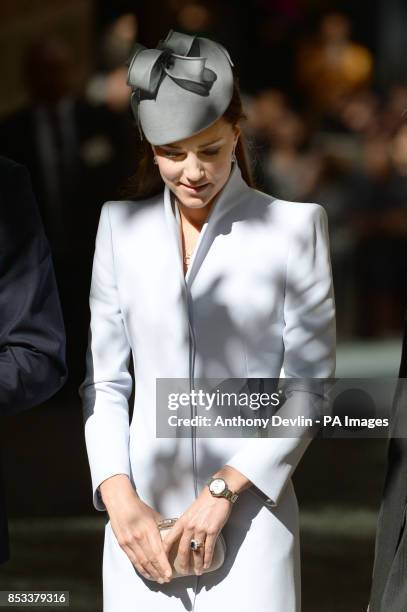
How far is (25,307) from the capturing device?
3158mm

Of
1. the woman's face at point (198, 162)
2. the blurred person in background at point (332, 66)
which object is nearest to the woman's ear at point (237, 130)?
the woman's face at point (198, 162)

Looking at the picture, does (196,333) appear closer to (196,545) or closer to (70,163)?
(196,545)

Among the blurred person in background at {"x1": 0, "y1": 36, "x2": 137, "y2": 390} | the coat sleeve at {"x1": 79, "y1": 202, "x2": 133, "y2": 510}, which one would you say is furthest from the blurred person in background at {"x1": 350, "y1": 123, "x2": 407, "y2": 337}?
the coat sleeve at {"x1": 79, "y1": 202, "x2": 133, "y2": 510}

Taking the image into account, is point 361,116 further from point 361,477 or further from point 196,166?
point 196,166

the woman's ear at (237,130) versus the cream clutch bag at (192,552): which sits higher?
the woman's ear at (237,130)

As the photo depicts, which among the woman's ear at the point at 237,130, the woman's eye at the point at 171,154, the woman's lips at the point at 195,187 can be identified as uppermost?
the woman's ear at the point at 237,130

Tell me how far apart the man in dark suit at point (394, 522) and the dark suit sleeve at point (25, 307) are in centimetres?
77

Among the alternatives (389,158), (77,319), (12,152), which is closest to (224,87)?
(77,319)

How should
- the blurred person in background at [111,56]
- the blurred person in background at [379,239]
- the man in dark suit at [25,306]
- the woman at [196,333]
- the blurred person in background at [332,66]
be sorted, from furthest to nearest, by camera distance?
the blurred person in background at [332,66], the blurred person in background at [379,239], the blurred person in background at [111,56], the woman at [196,333], the man in dark suit at [25,306]

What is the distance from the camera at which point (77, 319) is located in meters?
6.84

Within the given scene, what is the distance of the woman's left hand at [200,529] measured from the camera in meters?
3.23

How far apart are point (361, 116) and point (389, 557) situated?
628cm

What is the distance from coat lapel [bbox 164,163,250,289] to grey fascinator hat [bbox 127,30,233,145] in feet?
0.66

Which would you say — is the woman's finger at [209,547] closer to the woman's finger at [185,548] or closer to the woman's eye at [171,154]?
the woman's finger at [185,548]
